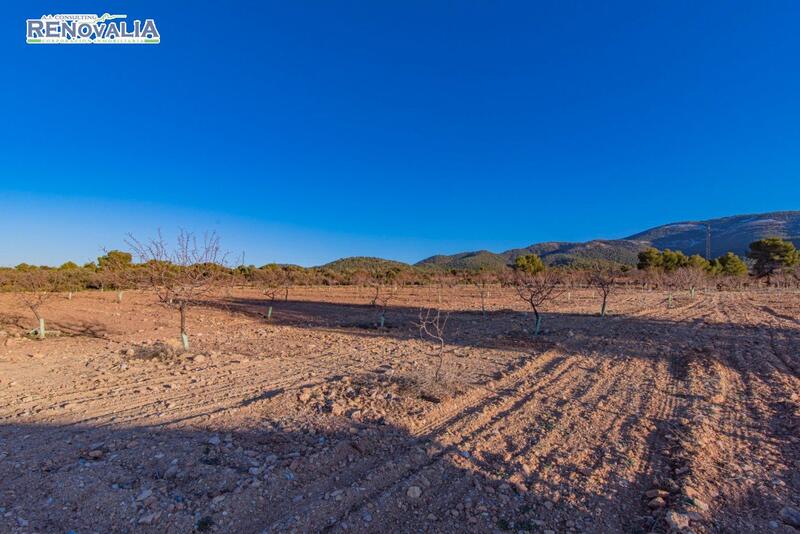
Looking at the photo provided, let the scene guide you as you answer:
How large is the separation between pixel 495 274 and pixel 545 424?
172 feet

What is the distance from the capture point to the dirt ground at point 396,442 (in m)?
3.28

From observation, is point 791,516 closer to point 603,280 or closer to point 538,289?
point 538,289

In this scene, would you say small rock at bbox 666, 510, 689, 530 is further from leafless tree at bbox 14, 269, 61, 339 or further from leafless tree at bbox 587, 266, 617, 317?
leafless tree at bbox 587, 266, 617, 317

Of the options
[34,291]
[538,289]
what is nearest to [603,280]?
[538,289]

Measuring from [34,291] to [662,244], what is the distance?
145623 mm

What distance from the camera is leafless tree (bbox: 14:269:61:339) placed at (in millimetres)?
12819

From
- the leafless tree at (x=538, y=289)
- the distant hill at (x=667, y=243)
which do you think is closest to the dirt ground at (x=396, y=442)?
the leafless tree at (x=538, y=289)

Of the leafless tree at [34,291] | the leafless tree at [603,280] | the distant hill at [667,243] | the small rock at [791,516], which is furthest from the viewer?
the distant hill at [667,243]

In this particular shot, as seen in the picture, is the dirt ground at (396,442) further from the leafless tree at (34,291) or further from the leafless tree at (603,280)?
the leafless tree at (603,280)

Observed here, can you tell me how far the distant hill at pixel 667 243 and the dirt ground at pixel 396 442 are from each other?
287 ft

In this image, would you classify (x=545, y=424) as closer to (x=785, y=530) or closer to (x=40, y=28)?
(x=785, y=530)

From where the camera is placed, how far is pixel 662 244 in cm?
11925

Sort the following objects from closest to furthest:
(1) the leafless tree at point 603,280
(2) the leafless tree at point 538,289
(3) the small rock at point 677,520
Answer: (3) the small rock at point 677,520 → (2) the leafless tree at point 538,289 → (1) the leafless tree at point 603,280

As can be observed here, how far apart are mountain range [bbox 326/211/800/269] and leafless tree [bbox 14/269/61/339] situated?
7774 cm
